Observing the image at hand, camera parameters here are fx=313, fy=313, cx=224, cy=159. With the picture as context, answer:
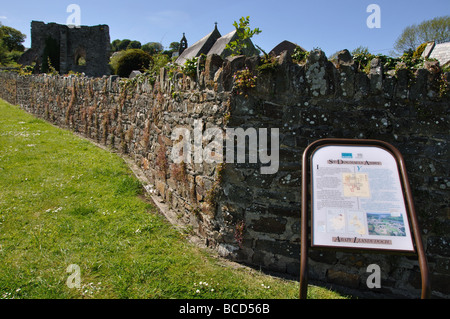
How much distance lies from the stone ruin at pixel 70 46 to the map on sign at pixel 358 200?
104ft

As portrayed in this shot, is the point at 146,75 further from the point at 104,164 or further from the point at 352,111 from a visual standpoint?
the point at 352,111

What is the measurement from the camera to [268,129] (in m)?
3.28

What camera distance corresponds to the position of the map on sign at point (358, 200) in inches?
88.2

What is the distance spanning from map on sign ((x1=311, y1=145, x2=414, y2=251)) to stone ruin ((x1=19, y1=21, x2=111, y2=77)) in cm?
3159

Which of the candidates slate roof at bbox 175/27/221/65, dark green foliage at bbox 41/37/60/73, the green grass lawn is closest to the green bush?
slate roof at bbox 175/27/221/65

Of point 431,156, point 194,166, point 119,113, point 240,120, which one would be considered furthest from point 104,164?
point 431,156

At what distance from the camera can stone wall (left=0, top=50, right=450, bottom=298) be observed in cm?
298

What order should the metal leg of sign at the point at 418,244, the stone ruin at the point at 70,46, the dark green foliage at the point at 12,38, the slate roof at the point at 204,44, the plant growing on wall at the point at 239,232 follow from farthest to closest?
the dark green foliage at the point at 12,38 → the stone ruin at the point at 70,46 → the slate roof at the point at 204,44 → the plant growing on wall at the point at 239,232 → the metal leg of sign at the point at 418,244

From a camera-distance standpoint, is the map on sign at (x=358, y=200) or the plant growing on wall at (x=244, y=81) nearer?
the map on sign at (x=358, y=200)

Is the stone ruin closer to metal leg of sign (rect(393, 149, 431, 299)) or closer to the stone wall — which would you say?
the stone wall

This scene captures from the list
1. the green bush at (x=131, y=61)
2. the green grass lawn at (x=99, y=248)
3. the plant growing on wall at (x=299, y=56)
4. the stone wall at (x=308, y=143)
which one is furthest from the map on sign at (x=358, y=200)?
the green bush at (x=131, y=61)

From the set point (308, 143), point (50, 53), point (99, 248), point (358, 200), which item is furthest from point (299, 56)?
point (50, 53)

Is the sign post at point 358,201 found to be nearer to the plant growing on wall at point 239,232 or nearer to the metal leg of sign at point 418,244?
the metal leg of sign at point 418,244

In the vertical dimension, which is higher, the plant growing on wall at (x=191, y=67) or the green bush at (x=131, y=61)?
the green bush at (x=131, y=61)
